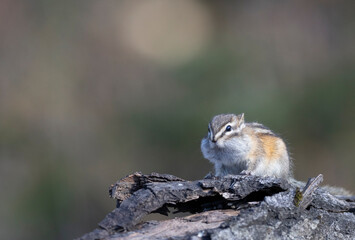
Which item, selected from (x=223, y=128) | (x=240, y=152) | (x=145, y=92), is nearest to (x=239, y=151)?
(x=240, y=152)

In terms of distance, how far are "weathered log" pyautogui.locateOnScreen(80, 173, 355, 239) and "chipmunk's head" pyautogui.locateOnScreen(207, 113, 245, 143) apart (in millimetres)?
1392

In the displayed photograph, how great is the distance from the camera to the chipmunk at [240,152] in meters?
4.71

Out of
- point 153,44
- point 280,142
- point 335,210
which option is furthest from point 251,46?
point 335,210

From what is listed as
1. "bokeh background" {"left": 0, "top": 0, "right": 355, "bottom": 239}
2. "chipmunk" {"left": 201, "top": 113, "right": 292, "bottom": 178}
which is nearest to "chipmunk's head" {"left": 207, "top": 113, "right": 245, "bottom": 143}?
"chipmunk" {"left": 201, "top": 113, "right": 292, "bottom": 178}

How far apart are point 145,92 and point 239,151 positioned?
4805 mm

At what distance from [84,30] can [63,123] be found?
6.51ft

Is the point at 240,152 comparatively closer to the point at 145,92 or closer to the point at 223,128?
the point at 223,128

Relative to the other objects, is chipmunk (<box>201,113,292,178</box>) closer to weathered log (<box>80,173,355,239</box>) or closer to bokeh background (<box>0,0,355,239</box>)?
weathered log (<box>80,173,355,239</box>)

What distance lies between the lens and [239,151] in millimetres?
4750

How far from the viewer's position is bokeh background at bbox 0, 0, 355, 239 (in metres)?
8.49

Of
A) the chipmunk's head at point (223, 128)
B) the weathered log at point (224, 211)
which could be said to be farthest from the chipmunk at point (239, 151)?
the weathered log at point (224, 211)

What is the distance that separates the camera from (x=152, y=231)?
282 cm

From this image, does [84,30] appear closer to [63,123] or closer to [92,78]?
[92,78]

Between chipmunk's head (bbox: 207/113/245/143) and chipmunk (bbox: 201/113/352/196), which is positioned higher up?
chipmunk's head (bbox: 207/113/245/143)
